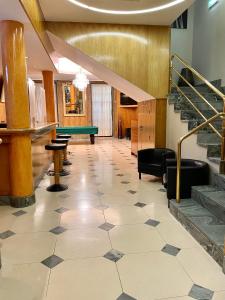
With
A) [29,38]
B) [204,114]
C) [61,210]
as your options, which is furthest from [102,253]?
[29,38]

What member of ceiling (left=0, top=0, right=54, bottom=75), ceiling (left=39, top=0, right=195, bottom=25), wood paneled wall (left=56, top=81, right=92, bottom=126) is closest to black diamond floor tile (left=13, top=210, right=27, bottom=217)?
ceiling (left=0, top=0, right=54, bottom=75)

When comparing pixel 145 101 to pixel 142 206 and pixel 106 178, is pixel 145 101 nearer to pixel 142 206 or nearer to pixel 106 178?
pixel 106 178

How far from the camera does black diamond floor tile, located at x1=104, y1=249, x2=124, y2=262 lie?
2.22 meters

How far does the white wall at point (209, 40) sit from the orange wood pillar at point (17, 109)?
4.42m

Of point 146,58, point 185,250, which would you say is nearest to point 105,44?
point 146,58

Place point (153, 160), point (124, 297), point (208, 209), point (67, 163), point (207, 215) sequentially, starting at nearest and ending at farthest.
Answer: point (124, 297) → point (207, 215) → point (208, 209) → point (153, 160) → point (67, 163)

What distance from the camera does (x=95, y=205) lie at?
3553 millimetres

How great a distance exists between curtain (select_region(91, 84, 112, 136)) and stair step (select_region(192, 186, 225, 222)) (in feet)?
33.6

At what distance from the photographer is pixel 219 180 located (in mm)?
3154

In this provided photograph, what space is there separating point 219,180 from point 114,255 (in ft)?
5.92

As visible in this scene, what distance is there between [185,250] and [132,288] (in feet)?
2.55

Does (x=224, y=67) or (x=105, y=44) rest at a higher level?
(x=105, y=44)

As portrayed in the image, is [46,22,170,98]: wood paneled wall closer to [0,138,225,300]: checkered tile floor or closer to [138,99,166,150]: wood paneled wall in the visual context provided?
[138,99,166,150]: wood paneled wall

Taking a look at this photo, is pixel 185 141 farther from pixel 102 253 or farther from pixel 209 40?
pixel 209 40
